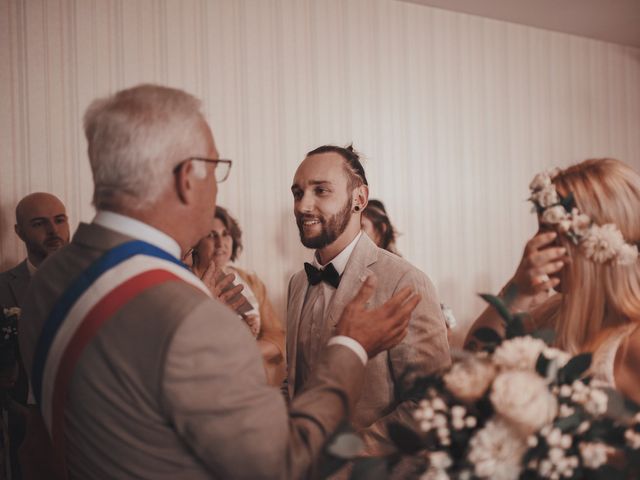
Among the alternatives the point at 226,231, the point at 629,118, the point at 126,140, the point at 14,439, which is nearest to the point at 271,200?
the point at 226,231

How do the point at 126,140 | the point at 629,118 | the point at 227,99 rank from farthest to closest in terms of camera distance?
the point at 629,118, the point at 227,99, the point at 126,140

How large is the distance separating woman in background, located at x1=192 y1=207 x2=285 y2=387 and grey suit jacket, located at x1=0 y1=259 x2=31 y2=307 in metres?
0.98

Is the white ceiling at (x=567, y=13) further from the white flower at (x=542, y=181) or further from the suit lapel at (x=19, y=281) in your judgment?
the white flower at (x=542, y=181)

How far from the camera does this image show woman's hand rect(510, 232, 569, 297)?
1699 mm

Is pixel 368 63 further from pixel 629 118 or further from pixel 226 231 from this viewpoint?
pixel 629 118

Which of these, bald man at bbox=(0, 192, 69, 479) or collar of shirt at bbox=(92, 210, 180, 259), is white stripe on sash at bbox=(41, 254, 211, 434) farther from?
bald man at bbox=(0, 192, 69, 479)

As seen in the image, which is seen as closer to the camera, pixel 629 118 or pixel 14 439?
pixel 14 439

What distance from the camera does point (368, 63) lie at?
511 cm

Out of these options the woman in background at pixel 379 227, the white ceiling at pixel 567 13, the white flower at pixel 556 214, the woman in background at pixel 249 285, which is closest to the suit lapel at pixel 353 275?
the white flower at pixel 556 214

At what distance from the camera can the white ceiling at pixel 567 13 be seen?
533cm

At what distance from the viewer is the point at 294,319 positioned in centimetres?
250

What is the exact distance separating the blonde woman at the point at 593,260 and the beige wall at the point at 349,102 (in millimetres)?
3107

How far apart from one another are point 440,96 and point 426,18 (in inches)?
26.9

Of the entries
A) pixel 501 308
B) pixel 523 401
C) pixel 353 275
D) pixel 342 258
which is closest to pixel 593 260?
pixel 501 308
